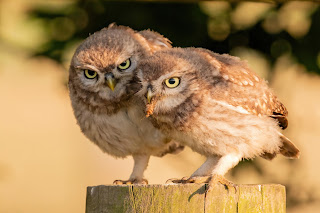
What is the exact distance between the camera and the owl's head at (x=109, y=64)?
15.4 feet

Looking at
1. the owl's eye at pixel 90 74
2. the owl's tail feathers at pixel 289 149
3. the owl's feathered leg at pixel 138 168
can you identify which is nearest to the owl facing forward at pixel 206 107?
the owl's tail feathers at pixel 289 149

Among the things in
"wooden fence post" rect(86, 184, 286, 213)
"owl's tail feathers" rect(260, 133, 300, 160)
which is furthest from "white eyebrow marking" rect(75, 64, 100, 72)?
"owl's tail feathers" rect(260, 133, 300, 160)

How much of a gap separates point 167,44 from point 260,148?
0.99 metres

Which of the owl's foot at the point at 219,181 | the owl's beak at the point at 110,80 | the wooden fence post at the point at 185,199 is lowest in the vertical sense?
the wooden fence post at the point at 185,199

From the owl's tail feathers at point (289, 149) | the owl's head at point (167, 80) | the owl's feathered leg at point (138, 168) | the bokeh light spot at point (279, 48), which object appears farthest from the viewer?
the bokeh light spot at point (279, 48)

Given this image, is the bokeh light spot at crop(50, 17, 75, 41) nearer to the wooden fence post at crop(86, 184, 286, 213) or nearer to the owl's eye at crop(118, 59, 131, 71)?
the owl's eye at crop(118, 59, 131, 71)

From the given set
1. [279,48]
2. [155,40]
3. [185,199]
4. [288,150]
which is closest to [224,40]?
[279,48]

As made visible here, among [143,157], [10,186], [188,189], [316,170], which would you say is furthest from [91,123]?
[10,186]

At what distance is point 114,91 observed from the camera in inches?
188

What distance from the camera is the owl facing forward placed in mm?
4402

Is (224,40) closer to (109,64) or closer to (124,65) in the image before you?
(124,65)

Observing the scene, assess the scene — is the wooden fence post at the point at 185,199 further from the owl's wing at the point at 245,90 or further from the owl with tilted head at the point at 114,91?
the owl with tilted head at the point at 114,91

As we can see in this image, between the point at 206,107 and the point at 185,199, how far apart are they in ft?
2.67

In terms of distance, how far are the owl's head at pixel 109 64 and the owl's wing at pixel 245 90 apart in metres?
0.41
